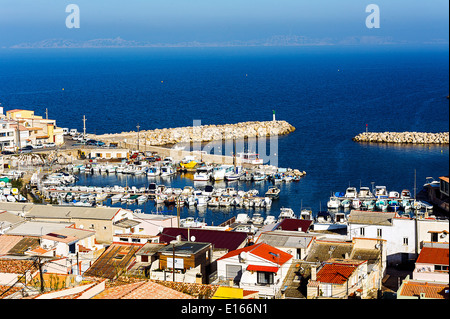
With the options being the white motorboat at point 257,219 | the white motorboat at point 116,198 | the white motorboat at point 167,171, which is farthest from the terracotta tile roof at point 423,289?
the white motorboat at point 167,171

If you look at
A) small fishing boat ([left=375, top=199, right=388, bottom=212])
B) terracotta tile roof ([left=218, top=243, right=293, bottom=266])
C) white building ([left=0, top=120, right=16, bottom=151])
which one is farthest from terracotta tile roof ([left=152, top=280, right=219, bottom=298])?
white building ([left=0, top=120, right=16, bottom=151])

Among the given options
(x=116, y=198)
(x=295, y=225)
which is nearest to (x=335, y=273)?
(x=295, y=225)

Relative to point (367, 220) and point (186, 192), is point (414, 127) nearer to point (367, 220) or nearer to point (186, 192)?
point (186, 192)

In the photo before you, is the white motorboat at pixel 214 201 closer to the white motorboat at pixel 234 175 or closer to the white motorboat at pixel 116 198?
the white motorboat at pixel 116 198

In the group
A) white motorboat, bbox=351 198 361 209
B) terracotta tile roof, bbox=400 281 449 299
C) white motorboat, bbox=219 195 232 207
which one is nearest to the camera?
terracotta tile roof, bbox=400 281 449 299

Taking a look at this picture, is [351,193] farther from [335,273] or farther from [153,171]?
[335,273]

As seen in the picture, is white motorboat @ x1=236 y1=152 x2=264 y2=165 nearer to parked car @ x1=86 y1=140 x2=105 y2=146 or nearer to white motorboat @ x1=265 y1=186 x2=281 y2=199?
white motorboat @ x1=265 y1=186 x2=281 y2=199
